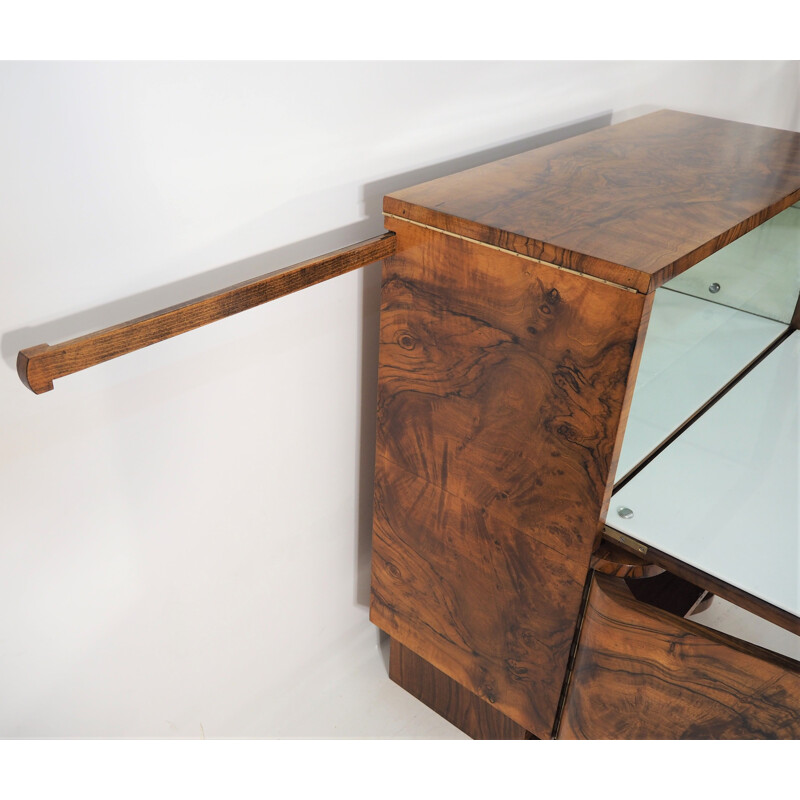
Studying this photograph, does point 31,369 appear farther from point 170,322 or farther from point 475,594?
point 475,594

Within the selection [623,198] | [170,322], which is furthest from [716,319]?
[170,322]

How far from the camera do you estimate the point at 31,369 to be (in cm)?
52

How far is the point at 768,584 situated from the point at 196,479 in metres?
0.56

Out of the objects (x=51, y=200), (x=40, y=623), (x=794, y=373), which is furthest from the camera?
(x=794, y=373)

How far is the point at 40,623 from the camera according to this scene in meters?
0.73

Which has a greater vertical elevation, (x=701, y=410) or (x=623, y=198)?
(x=623, y=198)

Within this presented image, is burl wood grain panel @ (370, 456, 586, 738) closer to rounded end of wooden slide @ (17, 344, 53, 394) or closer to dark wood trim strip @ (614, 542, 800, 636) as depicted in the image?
dark wood trim strip @ (614, 542, 800, 636)

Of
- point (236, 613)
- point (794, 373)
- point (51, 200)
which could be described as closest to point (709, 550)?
point (794, 373)

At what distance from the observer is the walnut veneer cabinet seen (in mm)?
688

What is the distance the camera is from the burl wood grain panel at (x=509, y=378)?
2.24 ft

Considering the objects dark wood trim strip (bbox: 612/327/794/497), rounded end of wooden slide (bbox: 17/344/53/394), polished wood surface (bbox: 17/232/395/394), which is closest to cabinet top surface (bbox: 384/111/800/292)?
polished wood surface (bbox: 17/232/395/394)

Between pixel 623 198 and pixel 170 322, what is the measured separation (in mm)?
471

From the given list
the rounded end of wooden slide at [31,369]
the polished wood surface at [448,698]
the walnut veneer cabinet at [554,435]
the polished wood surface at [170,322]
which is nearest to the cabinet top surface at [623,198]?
the walnut veneer cabinet at [554,435]
